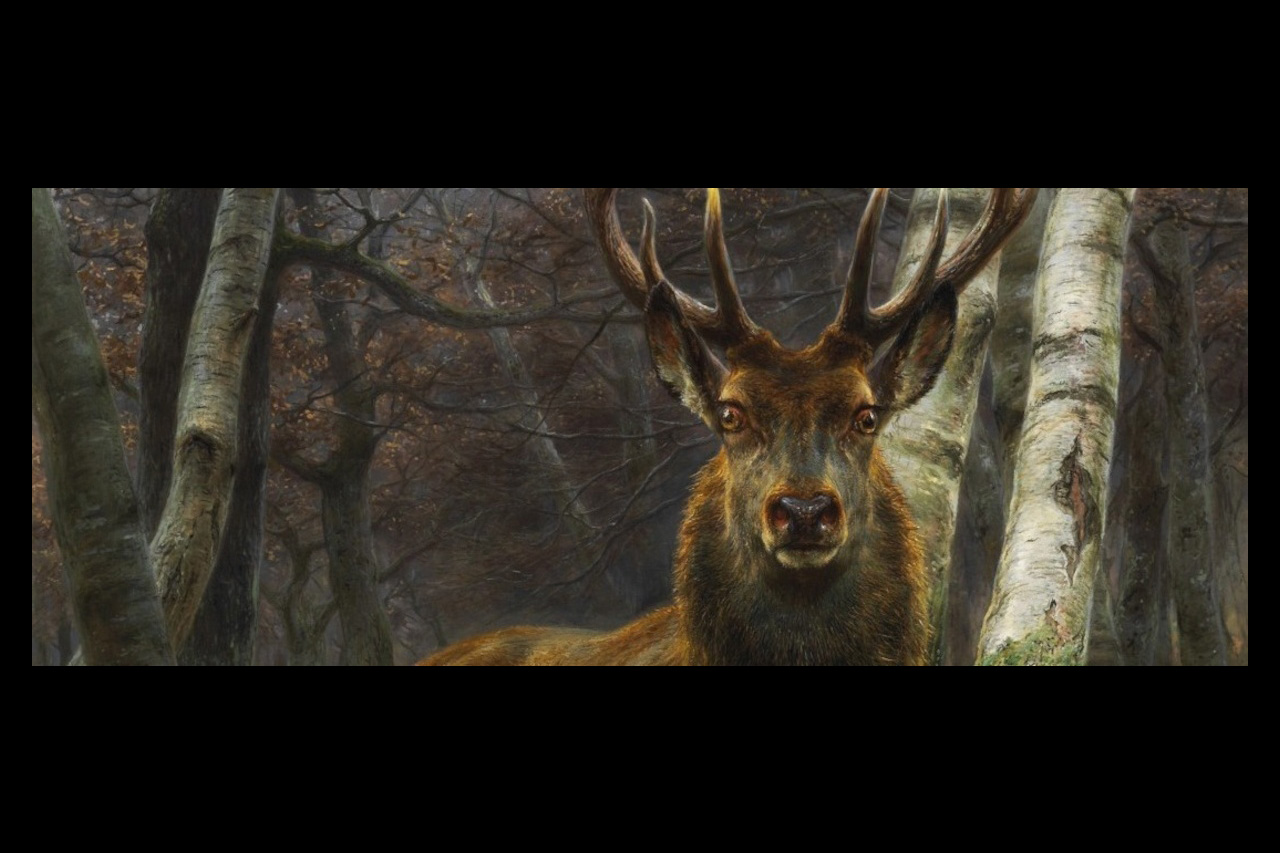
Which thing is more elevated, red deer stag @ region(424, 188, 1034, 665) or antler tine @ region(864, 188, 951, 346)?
antler tine @ region(864, 188, 951, 346)

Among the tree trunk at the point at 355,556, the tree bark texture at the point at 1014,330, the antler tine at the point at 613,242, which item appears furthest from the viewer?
the tree bark texture at the point at 1014,330

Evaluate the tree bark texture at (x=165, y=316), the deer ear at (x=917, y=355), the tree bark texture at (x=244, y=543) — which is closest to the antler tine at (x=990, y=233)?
the deer ear at (x=917, y=355)

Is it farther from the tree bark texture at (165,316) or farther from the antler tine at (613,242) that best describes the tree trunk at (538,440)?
the tree bark texture at (165,316)

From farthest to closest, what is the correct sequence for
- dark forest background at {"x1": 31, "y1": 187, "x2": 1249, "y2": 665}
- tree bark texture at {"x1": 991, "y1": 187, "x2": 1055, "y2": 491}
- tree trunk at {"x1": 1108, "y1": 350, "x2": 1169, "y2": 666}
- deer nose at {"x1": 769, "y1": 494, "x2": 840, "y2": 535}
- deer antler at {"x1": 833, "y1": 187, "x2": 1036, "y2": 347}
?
tree trunk at {"x1": 1108, "y1": 350, "x2": 1169, "y2": 666}, tree bark texture at {"x1": 991, "y1": 187, "x2": 1055, "y2": 491}, dark forest background at {"x1": 31, "y1": 187, "x2": 1249, "y2": 665}, deer antler at {"x1": 833, "y1": 187, "x2": 1036, "y2": 347}, deer nose at {"x1": 769, "y1": 494, "x2": 840, "y2": 535}

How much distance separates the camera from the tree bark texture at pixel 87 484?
3.89 m

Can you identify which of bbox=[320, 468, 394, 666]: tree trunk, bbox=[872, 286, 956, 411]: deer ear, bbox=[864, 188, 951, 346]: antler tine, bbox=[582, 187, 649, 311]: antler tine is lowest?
bbox=[320, 468, 394, 666]: tree trunk

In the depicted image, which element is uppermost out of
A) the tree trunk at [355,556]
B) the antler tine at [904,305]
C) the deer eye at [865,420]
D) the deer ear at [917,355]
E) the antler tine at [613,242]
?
the antler tine at [613,242]

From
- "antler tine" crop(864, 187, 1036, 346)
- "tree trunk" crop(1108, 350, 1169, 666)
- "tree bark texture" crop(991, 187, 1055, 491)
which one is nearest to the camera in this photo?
"antler tine" crop(864, 187, 1036, 346)

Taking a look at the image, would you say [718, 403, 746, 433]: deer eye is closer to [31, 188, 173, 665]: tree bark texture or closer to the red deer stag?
the red deer stag

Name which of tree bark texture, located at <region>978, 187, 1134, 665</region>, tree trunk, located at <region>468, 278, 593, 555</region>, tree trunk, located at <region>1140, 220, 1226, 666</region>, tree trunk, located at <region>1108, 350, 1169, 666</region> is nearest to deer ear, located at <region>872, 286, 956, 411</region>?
tree bark texture, located at <region>978, 187, 1134, 665</region>

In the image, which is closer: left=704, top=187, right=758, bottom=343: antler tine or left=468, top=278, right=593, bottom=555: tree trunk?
left=704, top=187, right=758, bottom=343: antler tine

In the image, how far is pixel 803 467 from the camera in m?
3.52

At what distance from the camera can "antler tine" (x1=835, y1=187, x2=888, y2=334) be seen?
12.2 ft

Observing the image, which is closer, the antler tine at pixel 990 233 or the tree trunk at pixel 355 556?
the antler tine at pixel 990 233
